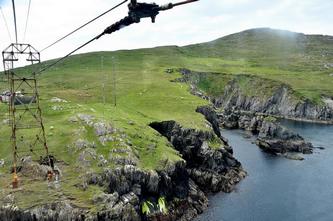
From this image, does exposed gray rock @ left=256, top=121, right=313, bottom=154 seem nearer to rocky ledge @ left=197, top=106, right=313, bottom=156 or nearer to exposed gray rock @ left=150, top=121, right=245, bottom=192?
rocky ledge @ left=197, top=106, right=313, bottom=156

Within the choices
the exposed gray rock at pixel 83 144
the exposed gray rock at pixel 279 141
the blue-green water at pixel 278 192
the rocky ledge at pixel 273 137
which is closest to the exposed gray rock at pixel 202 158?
A: the blue-green water at pixel 278 192

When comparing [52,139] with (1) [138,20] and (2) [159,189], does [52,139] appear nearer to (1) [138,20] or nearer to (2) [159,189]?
(2) [159,189]

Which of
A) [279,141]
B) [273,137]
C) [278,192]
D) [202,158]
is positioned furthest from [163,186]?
[273,137]

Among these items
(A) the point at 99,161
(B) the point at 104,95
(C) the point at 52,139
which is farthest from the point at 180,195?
(B) the point at 104,95

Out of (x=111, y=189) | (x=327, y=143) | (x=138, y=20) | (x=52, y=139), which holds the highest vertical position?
(x=138, y=20)

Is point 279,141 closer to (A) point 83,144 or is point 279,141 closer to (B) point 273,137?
(B) point 273,137

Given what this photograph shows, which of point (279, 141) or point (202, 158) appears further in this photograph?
point (279, 141)
